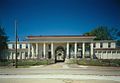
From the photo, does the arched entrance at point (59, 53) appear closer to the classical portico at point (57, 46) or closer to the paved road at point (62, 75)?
the classical portico at point (57, 46)

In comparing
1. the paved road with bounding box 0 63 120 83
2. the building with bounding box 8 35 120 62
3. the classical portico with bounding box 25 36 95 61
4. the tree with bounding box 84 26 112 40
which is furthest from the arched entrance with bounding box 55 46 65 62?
the paved road with bounding box 0 63 120 83

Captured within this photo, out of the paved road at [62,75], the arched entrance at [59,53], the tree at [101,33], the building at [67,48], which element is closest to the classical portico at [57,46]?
the building at [67,48]

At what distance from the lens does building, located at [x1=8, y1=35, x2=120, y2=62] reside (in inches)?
1292

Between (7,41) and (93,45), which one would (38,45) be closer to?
(7,41)

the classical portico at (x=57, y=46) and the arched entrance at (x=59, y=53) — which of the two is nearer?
the classical portico at (x=57, y=46)

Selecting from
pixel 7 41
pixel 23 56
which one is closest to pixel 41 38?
pixel 23 56

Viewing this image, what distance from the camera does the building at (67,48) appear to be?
3281 centimetres

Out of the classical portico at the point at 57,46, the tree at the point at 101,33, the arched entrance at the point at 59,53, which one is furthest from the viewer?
the tree at the point at 101,33

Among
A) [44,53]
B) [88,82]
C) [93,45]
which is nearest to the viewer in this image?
[88,82]

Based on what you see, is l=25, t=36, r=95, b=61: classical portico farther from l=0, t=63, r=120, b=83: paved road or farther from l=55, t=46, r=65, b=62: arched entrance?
Answer: l=0, t=63, r=120, b=83: paved road

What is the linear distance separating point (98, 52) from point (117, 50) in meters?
3.65

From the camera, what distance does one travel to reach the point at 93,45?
35.4 meters

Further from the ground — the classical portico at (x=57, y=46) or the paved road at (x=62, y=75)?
the classical portico at (x=57, y=46)

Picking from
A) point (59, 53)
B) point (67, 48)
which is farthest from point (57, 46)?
point (59, 53)
